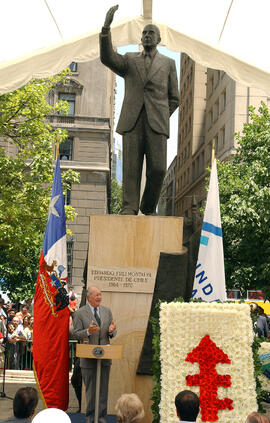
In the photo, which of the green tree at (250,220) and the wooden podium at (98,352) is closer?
the wooden podium at (98,352)

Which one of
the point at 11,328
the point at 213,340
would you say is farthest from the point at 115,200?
the point at 213,340

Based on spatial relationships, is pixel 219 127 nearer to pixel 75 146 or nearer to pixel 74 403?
pixel 75 146

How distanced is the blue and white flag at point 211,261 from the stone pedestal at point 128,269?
1.14 metres

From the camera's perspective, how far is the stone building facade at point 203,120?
1638 inches

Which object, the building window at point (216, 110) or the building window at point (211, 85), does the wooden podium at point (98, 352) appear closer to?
the building window at point (216, 110)

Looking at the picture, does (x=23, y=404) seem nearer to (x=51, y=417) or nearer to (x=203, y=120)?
(x=51, y=417)

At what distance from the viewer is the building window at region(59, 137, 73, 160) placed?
41.3m

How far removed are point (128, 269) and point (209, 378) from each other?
221 cm

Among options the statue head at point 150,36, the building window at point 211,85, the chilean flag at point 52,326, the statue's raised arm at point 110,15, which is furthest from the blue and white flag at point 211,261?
the building window at point 211,85

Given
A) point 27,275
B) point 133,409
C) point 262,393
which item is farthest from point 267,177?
point 133,409

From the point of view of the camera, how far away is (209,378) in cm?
573

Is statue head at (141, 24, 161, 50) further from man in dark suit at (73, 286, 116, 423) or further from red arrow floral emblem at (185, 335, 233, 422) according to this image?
red arrow floral emblem at (185, 335, 233, 422)

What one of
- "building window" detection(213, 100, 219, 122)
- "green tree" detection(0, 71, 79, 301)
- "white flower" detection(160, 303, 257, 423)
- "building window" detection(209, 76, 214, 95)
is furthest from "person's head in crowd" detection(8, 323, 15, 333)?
"building window" detection(209, 76, 214, 95)

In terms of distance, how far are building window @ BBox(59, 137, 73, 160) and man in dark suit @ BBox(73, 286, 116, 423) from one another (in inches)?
1382
